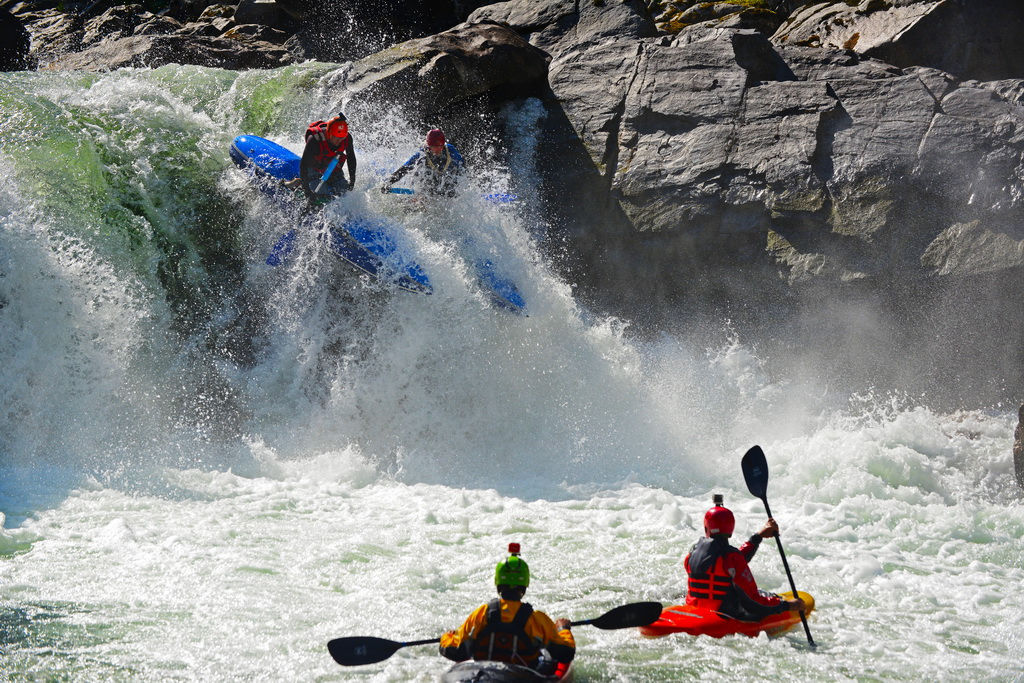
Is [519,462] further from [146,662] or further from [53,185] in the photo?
[53,185]

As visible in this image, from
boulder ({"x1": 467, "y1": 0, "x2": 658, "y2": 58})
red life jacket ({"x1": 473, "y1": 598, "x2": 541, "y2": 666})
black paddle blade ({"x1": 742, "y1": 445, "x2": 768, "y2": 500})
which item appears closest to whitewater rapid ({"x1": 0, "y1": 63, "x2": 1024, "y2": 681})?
red life jacket ({"x1": 473, "y1": 598, "x2": 541, "y2": 666})

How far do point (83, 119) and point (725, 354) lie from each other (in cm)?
914

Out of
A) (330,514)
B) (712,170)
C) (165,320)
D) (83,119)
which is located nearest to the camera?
(330,514)

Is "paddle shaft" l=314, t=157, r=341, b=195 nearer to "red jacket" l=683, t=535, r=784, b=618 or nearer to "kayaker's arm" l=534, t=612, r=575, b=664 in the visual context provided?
"red jacket" l=683, t=535, r=784, b=618

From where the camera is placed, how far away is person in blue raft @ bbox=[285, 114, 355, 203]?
1080 cm

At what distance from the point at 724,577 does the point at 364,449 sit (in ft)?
16.7

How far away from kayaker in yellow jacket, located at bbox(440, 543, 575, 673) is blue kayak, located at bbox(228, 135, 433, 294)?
250 inches

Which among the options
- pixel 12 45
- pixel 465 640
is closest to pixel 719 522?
pixel 465 640

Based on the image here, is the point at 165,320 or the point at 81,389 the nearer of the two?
the point at 81,389

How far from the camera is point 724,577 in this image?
564 cm

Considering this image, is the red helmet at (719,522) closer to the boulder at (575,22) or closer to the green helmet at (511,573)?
the green helmet at (511,573)

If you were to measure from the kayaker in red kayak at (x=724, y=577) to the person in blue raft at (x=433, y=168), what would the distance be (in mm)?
6935

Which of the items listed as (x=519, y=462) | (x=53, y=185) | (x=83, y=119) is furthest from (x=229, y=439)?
(x=83, y=119)

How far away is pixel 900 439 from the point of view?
9602mm
